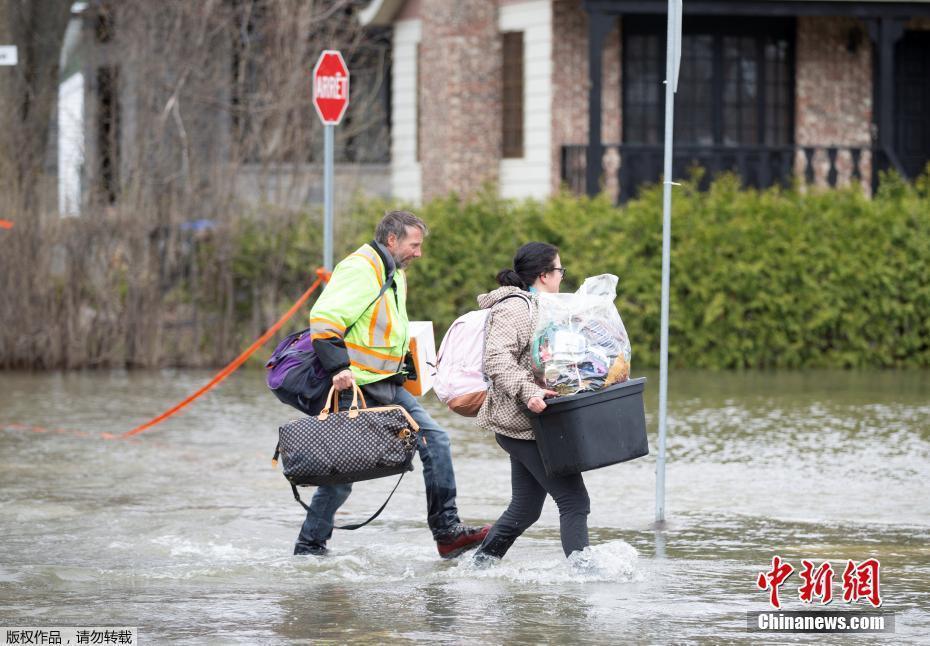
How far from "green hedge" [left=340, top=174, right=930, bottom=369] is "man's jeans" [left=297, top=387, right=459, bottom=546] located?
30.0 ft

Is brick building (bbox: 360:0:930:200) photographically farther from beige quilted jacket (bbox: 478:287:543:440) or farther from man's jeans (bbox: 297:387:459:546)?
beige quilted jacket (bbox: 478:287:543:440)

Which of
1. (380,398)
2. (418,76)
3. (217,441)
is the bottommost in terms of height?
(217,441)

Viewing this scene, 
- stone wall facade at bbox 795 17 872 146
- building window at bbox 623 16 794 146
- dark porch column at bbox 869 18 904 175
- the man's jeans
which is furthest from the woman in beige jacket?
stone wall facade at bbox 795 17 872 146

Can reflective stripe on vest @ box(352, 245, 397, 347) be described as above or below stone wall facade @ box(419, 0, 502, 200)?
below

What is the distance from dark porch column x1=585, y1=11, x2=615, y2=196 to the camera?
22078 mm

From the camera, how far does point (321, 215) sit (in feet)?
59.0

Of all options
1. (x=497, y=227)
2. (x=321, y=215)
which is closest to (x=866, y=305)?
(x=497, y=227)

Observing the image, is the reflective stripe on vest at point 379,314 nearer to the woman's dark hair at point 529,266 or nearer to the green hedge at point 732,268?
the woman's dark hair at point 529,266

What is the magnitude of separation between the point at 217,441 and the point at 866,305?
26.7 ft

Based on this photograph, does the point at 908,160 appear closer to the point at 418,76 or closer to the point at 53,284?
the point at 418,76

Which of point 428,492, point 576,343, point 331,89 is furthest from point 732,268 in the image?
point 576,343

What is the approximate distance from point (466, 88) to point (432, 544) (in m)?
16.4

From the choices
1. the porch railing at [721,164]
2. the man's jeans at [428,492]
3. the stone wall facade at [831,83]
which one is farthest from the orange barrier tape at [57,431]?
the stone wall facade at [831,83]

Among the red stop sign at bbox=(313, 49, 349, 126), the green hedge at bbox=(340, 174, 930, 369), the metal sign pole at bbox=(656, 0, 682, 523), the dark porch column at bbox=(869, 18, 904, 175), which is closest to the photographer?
the metal sign pole at bbox=(656, 0, 682, 523)
